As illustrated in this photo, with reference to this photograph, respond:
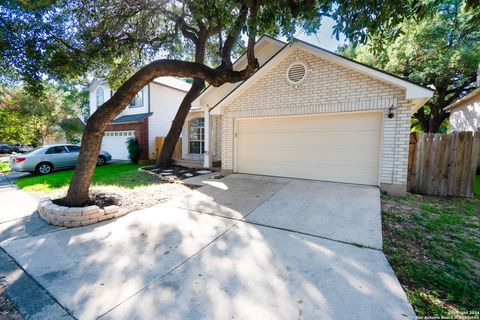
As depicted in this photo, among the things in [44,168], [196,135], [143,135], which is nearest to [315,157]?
[196,135]

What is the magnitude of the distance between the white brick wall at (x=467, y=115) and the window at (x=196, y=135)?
1455 centimetres

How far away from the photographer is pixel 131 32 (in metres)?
8.94

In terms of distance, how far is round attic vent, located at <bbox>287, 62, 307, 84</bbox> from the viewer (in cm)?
707

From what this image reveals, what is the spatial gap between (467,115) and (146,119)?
1937cm

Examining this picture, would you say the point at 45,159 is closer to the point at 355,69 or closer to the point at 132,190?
the point at 132,190

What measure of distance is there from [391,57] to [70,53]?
16.2 metres

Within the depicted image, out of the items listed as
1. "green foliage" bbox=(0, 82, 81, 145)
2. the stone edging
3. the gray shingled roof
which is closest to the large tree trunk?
the gray shingled roof

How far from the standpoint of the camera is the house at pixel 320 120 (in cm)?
595

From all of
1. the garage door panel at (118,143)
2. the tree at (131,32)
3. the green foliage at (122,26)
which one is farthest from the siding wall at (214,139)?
the garage door panel at (118,143)

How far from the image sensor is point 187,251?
3.23m

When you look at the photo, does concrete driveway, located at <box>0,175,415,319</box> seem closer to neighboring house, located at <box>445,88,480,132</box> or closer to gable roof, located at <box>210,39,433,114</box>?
gable roof, located at <box>210,39,433,114</box>

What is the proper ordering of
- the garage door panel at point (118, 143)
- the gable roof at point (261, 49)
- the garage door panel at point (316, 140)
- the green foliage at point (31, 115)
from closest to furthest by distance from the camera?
the garage door panel at point (316, 140) → the gable roof at point (261, 49) → the garage door panel at point (118, 143) → the green foliage at point (31, 115)

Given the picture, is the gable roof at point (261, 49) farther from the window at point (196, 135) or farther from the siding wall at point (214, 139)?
the window at point (196, 135)

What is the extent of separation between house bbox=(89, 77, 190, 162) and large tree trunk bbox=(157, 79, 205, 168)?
148 inches
